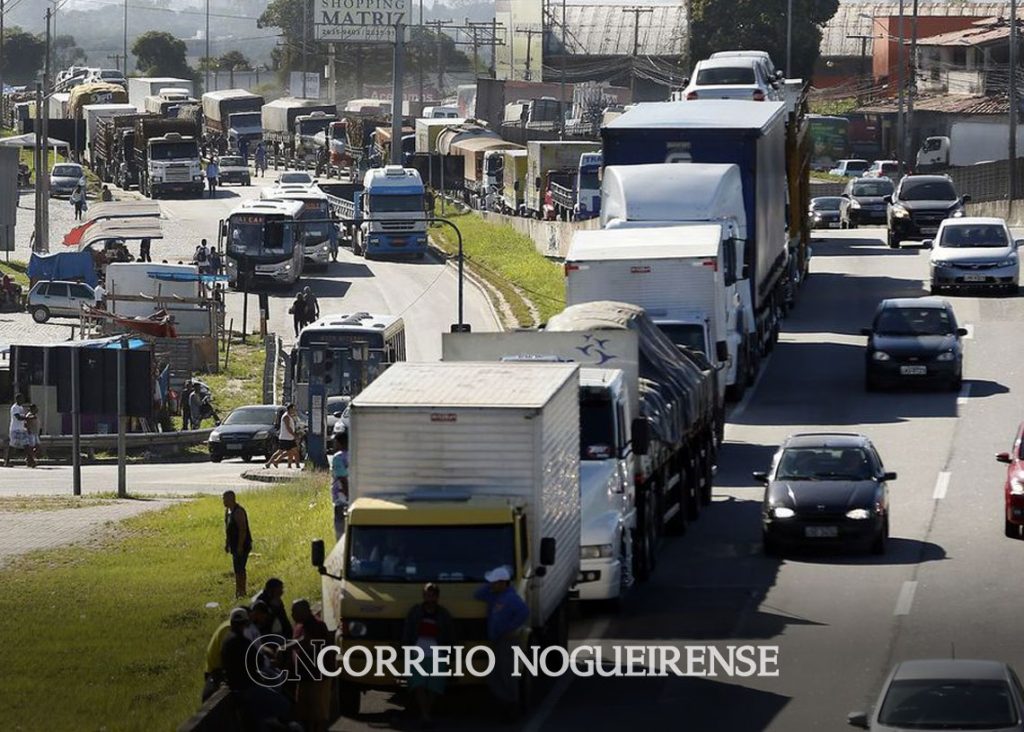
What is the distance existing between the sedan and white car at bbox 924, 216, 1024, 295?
111ft

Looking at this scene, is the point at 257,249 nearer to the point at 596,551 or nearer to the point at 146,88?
the point at 596,551

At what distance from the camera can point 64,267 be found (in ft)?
228

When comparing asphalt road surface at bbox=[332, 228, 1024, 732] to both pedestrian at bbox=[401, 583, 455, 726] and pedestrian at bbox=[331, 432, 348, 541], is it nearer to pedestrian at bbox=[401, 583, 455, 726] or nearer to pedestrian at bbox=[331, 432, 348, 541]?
pedestrian at bbox=[401, 583, 455, 726]

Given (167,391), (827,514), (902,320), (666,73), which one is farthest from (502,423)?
(666,73)

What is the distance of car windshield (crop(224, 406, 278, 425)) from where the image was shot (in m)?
46.4

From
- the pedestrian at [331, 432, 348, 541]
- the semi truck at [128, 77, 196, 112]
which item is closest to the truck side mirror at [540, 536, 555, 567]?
the pedestrian at [331, 432, 348, 541]

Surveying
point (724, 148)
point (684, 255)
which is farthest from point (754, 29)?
point (684, 255)

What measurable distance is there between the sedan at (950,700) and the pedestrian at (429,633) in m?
3.79

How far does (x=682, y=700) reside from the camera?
62.0 feet

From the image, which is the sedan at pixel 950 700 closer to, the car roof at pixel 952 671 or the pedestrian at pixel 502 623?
the car roof at pixel 952 671

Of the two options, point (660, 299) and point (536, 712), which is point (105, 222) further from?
Result: point (536, 712)

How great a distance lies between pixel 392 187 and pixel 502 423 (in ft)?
198

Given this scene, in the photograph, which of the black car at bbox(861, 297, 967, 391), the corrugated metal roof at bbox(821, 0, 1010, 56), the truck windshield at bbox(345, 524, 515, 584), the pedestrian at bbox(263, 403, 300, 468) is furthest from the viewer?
the corrugated metal roof at bbox(821, 0, 1010, 56)

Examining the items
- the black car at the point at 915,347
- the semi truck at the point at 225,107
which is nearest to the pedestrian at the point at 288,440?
the black car at the point at 915,347
